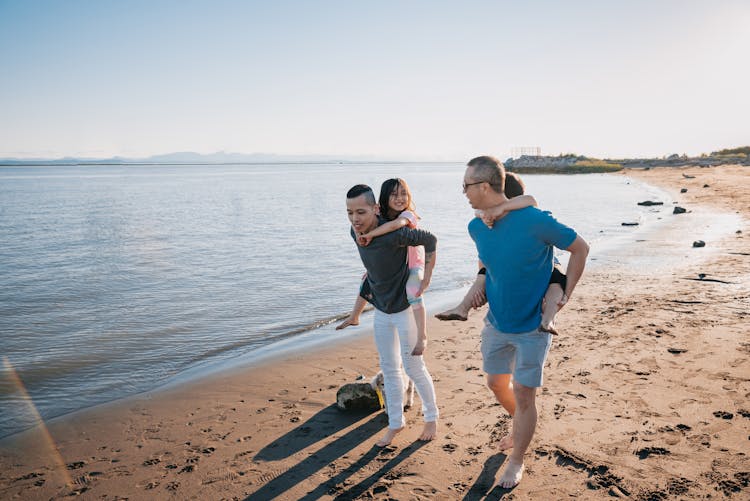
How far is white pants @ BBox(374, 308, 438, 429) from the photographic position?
4.18m

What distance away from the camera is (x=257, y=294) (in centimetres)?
1103

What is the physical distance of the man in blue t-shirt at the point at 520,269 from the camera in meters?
3.14

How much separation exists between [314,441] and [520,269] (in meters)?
2.46

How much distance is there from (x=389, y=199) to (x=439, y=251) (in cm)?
1207

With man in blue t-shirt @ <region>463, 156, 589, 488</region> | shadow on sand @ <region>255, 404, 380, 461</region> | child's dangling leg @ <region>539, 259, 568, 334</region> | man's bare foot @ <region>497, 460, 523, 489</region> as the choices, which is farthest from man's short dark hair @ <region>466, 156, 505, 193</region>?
shadow on sand @ <region>255, 404, 380, 461</region>

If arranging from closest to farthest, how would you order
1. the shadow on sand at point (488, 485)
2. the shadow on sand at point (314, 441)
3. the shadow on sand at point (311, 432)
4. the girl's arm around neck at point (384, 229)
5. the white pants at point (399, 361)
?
the shadow on sand at point (488, 485)
the shadow on sand at point (314, 441)
the girl's arm around neck at point (384, 229)
the white pants at point (399, 361)
the shadow on sand at point (311, 432)

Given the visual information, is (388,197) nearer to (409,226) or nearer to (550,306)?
(409,226)

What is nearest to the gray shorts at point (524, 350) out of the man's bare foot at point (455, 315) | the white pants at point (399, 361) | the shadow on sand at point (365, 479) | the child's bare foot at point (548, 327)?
the child's bare foot at point (548, 327)

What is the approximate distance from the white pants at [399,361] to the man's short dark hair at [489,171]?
4.53 ft

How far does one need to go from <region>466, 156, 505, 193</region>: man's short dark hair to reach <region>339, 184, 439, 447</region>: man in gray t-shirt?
35.0 inches

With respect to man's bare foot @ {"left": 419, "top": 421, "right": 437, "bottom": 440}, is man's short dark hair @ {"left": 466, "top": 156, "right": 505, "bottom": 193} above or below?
above

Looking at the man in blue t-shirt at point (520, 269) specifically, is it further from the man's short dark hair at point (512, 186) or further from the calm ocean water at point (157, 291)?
the calm ocean water at point (157, 291)

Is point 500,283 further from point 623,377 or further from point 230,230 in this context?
point 230,230

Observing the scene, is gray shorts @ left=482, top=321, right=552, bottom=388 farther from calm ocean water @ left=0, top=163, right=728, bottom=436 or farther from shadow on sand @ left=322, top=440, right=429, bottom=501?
calm ocean water @ left=0, top=163, right=728, bottom=436
